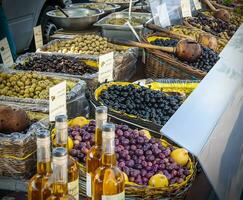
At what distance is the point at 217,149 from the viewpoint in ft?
4.18

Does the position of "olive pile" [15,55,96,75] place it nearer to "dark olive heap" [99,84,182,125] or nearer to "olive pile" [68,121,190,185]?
"dark olive heap" [99,84,182,125]

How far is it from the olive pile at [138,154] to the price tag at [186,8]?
99.6 inches

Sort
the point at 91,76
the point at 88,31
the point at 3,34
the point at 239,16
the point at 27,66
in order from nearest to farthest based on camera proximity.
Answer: the point at 91,76 < the point at 27,66 < the point at 3,34 < the point at 88,31 < the point at 239,16

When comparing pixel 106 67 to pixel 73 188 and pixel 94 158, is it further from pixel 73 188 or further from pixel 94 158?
pixel 73 188

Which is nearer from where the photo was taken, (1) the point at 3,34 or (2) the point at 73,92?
(2) the point at 73,92

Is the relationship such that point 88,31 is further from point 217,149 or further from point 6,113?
point 217,149

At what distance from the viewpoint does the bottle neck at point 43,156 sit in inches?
46.3

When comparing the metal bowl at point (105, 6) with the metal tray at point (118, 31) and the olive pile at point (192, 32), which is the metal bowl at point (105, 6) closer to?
the metal tray at point (118, 31)

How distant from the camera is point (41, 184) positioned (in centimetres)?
128

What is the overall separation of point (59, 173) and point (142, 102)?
50.1 inches

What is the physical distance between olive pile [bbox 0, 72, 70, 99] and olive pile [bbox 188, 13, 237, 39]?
1.94m

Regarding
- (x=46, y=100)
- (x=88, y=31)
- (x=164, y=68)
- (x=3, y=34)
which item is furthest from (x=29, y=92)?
(x=88, y=31)

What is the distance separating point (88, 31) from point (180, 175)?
2374 mm

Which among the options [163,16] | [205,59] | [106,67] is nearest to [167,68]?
[205,59]
